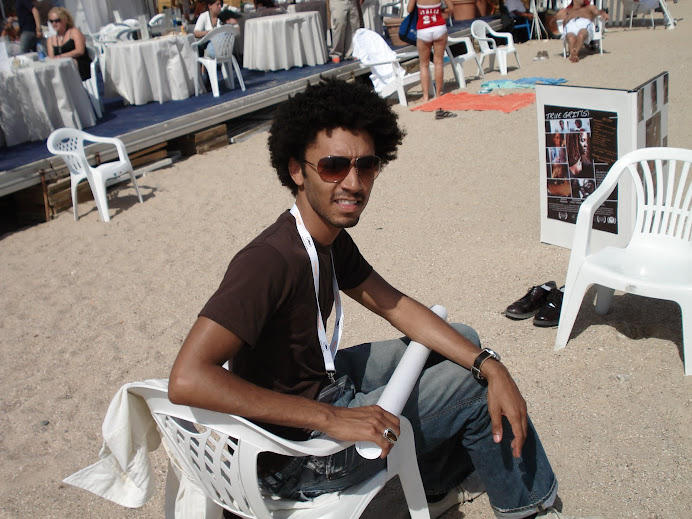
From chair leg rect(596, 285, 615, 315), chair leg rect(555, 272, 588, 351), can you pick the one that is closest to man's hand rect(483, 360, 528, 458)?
chair leg rect(555, 272, 588, 351)

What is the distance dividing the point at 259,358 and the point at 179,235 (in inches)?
157

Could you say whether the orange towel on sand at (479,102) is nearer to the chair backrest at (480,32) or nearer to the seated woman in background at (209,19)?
the chair backrest at (480,32)

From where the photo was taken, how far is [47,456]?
292 centimetres

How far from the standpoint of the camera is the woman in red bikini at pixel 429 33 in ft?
29.2

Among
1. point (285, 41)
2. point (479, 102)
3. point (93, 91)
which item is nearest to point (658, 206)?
point (479, 102)

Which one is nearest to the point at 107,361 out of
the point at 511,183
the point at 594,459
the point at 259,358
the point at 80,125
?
the point at 259,358

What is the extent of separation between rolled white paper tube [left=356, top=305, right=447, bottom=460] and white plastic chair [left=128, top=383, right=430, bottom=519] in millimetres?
71

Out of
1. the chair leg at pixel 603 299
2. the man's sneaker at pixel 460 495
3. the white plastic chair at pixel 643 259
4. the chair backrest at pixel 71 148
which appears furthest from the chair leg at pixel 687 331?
the chair backrest at pixel 71 148

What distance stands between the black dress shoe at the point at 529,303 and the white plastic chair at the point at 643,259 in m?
0.29

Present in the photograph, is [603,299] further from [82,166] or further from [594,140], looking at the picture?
[82,166]

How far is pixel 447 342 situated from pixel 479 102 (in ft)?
23.8

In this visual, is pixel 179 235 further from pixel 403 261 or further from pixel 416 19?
pixel 416 19

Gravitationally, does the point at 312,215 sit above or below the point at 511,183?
above

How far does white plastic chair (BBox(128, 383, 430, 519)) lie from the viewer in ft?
4.85
